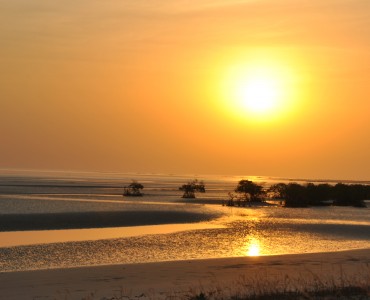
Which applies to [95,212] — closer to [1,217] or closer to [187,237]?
[1,217]

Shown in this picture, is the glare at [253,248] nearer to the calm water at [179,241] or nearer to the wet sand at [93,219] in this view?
the calm water at [179,241]

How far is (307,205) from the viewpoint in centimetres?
6650

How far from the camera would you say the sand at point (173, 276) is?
16625mm

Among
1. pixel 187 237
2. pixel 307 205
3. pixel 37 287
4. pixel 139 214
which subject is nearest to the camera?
pixel 37 287

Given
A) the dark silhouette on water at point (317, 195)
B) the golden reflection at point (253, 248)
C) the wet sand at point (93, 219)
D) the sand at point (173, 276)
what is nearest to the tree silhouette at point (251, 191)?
the dark silhouette on water at point (317, 195)

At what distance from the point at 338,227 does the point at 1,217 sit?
21226 millimetres

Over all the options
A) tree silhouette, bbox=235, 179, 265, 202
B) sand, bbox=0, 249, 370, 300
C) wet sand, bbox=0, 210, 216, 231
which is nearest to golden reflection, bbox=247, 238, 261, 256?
sand, bbox=0, 249, 370, 300

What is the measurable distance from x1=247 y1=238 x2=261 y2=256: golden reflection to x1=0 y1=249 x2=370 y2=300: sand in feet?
7.27

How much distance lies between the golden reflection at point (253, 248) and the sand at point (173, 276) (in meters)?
2.22

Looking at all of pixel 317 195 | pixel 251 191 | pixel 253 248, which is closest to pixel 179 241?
pixel 253 248

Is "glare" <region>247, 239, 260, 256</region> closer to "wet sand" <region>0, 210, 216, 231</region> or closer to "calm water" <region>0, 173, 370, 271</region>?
"calm water" <region>0, 173, 370, 271</region>

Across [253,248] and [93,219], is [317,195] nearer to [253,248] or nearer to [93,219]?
[93,219]

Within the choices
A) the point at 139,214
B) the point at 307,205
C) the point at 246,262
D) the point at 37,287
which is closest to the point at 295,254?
the point at 246,262

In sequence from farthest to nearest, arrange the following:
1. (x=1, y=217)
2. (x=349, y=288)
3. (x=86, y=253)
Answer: (x=1, y=217) → (x=86, y=253) → (x=349, y=288)
